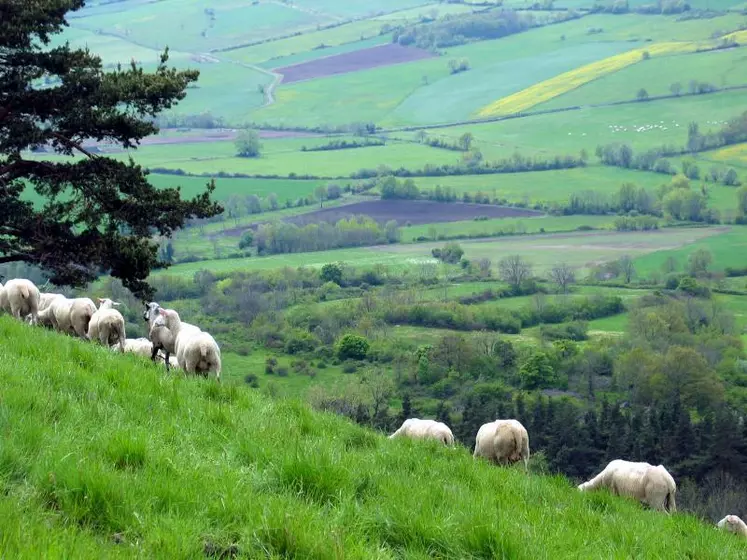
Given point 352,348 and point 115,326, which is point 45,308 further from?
point 352,348

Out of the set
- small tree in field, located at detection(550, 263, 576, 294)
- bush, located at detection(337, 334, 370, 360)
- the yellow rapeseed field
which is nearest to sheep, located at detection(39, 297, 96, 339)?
bush, located at detection(337, 334, 370, 360)

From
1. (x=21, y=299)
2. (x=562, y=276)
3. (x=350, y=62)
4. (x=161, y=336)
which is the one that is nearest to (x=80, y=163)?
(x=21, y=299)

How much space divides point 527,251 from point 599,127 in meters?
50.3

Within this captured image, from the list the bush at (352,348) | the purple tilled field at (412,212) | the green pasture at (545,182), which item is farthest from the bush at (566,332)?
the green pasture at (545,182)

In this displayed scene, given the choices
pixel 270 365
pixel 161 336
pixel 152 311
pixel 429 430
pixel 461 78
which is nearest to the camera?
pixel 429 430

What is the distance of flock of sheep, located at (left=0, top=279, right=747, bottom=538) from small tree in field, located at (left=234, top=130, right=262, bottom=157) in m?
126

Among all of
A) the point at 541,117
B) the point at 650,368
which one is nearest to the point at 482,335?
Result: the point at 650,368

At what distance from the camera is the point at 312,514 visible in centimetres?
717

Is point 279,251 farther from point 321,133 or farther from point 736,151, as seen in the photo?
point 736,151

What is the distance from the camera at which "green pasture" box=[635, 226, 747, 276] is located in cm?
10444

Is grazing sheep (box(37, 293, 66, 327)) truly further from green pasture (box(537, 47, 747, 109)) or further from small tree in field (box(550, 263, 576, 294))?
green pasture (box(537, 47, 747, 109))

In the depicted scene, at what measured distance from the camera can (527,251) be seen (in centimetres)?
10944

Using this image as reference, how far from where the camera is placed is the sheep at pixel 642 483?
15.4 meters

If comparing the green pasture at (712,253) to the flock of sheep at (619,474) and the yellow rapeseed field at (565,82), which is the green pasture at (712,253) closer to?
the yellow rapeseed field at (565,82)
